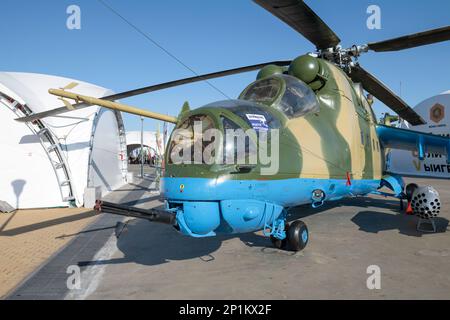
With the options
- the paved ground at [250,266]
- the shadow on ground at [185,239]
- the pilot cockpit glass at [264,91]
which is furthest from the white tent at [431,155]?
the pilot cockpit glass at [264,91]

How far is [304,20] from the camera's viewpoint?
6.62 meters

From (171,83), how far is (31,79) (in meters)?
13.2

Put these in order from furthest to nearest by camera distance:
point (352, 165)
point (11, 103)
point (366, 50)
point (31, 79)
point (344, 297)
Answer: point (31, 79) → point (11, 103) → point (366, 50) → point (352, 165) → point (344, 297)

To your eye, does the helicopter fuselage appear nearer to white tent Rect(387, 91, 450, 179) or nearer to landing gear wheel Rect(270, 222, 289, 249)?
landing gear wheel Rect(270, 222, 289, 249)

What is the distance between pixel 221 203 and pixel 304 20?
4162 mm

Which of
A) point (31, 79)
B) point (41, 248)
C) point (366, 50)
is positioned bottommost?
point (41, 248)

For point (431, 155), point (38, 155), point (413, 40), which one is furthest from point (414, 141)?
point (431, 155)

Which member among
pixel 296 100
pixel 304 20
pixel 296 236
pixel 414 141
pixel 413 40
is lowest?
pixel 296 236

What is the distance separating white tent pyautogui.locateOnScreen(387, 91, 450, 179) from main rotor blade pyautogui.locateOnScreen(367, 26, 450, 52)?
65.2ft

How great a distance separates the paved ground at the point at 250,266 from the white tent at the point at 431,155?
19845mm

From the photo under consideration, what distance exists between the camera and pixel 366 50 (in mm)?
8250

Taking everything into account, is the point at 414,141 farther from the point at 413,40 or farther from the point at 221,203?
the point at 221,203
